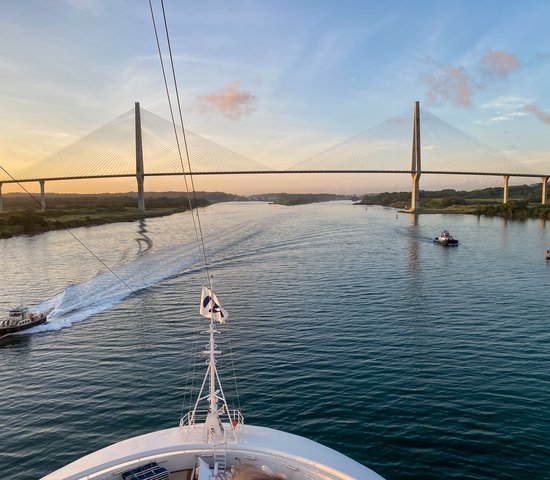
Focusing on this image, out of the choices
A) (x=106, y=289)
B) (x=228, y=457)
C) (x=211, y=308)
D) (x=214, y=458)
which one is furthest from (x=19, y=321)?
(x=228, y=457)

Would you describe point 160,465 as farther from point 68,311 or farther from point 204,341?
point 68,311

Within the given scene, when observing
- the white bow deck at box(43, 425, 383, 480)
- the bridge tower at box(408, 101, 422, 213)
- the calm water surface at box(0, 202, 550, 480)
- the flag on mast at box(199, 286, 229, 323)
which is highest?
the bridge tower at box(408, 101, 422, 213)

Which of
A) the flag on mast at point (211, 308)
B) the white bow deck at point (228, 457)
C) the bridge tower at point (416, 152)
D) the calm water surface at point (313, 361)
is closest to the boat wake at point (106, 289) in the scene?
the calm water surface at point (313, 361)

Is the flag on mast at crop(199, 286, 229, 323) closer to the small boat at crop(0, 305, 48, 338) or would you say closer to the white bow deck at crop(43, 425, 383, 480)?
the white bow deck at crop(43, 425, 383, 480)

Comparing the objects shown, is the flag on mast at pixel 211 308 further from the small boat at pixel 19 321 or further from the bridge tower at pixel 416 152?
the bridge tower at pixel 416 152

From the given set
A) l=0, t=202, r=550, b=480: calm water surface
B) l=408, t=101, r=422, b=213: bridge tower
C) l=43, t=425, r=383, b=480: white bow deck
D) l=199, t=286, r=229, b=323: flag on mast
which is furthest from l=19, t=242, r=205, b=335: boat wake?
l=408, t=101, r=422, b=213: bridge tower

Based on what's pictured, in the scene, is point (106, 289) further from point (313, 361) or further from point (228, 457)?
point (228, 457)
